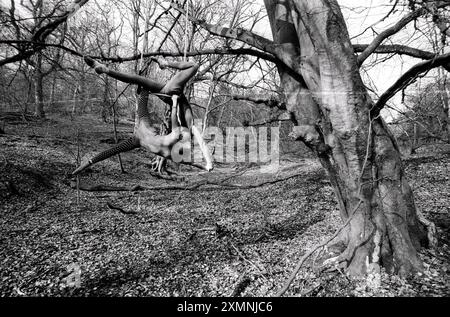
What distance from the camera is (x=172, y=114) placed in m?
2.35

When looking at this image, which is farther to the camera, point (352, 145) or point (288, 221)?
point (288, 221)

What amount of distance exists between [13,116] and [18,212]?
12971 mm

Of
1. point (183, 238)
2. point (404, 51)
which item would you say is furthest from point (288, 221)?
point (404, 51)

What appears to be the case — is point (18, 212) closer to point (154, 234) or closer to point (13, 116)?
point (154, 234)

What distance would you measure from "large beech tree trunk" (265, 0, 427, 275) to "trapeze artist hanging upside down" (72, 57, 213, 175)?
3.40 feet

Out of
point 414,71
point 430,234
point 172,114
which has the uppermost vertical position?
point 414,71

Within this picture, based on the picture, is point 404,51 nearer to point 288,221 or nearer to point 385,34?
point 385,34

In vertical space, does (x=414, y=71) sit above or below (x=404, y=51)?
below

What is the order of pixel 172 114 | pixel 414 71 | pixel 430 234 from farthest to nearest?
pixel 430 234, pixel 172 114, pixel 414 71

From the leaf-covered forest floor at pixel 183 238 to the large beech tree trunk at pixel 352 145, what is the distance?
24cm

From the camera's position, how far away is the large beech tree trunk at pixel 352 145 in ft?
7.49

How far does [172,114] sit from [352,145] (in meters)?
1.69

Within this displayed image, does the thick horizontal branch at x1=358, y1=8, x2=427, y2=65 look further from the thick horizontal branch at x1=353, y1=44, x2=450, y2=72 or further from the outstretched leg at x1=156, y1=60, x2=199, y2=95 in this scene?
the outstretched leg at x1=156, y1=60, x2=199, y2=95
